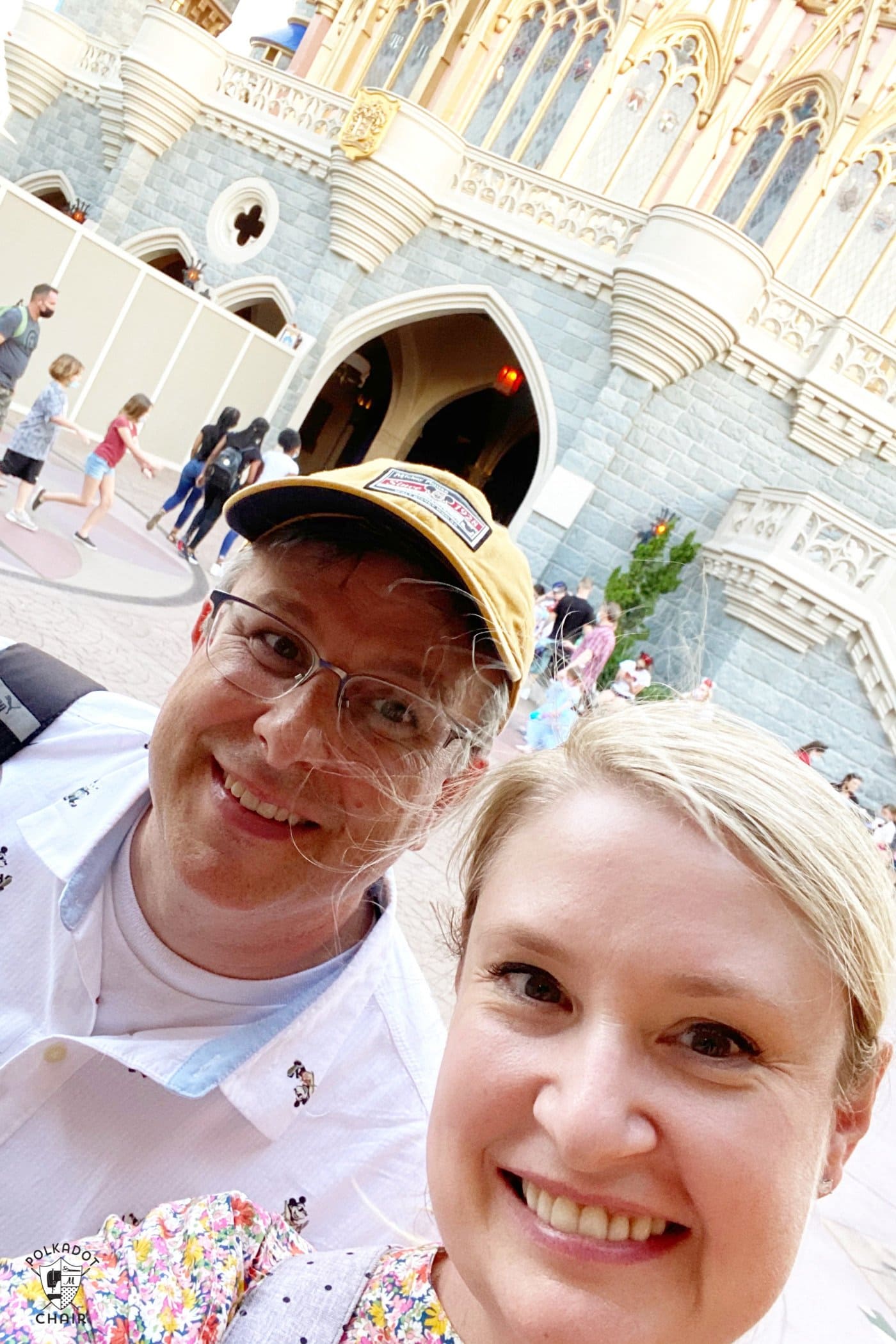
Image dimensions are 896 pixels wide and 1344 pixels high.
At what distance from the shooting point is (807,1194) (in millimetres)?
731

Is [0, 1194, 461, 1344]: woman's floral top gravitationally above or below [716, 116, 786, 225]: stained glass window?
below

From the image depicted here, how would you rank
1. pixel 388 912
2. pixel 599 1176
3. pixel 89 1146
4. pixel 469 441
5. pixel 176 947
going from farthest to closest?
pixel 469 441 → pixel 388 912 → pixel 176 947 → pixel 89 1146 → pixel 599 1176

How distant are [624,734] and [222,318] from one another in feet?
44.3

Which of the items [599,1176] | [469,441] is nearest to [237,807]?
[599,1176]

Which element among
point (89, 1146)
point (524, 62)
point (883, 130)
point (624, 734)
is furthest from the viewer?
point (524, 62)

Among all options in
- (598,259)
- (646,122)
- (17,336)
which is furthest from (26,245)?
(646,122)

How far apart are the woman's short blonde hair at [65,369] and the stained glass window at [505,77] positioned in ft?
32.5

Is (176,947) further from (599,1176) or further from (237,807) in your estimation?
(599,1176)

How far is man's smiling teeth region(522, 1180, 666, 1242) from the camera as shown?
2.30 ft

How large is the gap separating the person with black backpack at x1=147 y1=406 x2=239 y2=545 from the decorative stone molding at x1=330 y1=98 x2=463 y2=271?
18.6ft

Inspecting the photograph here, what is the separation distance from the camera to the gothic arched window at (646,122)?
13172 mm

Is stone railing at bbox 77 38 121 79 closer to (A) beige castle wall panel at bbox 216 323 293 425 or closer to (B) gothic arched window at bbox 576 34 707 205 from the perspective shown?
(A) beige castle wall panel at bbox 216 323 293 425

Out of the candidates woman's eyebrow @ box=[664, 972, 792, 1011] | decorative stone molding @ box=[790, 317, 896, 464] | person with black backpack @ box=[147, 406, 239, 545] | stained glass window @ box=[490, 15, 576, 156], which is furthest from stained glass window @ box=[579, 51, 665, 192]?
woman's eyebrow @ box=[664, 972, 792, 1011]

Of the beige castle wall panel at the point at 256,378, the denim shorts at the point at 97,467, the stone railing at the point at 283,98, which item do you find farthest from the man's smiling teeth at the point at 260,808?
the stone railing at the point at 283,98
